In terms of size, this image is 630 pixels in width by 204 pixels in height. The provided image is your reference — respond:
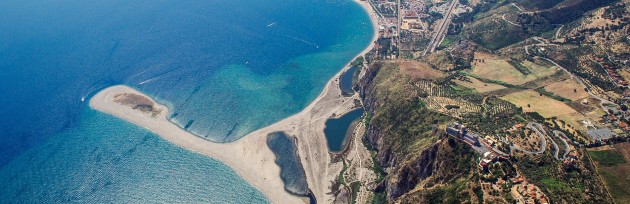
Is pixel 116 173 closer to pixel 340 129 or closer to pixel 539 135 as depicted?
pixel 340 129

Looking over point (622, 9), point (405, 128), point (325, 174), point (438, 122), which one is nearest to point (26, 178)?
point (325, 174)

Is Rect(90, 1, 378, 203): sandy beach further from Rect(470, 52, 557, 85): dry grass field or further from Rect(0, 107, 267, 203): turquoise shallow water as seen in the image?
Rect(470, 52, 557, 85): dry grass field

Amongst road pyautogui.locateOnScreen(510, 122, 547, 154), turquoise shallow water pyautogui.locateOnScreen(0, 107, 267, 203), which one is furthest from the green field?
turquoise shallow water pyautogui.locateOnScreen(0, 107, 267, 203)

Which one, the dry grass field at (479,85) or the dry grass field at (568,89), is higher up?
the dry grass field at (568,89)

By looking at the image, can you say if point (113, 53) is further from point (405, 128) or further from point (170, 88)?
point (405, 128)

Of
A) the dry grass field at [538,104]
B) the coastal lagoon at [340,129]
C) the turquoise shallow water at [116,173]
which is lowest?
the turquoise shallow water at [116,173]

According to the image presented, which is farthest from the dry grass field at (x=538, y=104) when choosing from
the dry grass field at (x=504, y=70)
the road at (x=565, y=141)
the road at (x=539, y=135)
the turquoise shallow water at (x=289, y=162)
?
the turquoise shallow water at (x=289, y=162)

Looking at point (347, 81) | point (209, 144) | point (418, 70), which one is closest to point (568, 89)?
point (418, 70)

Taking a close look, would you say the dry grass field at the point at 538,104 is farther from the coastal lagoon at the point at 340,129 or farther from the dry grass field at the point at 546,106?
the coastal lagoon at the point at 340,129
